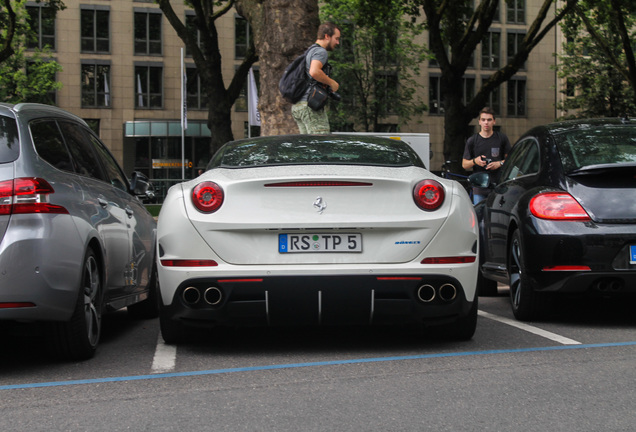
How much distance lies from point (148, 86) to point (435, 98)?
56.1ft

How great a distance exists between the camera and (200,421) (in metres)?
3.98

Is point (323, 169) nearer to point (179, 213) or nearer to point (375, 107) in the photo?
point (179, 213)

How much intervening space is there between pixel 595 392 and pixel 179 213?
8.31 feet

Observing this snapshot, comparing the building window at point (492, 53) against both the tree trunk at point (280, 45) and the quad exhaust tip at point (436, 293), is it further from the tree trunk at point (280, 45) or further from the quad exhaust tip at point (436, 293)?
the quad exhaust tip at point (436, 293)

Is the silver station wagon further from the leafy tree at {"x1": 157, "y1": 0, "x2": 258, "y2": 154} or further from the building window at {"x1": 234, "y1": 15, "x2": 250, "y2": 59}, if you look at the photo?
the building window at {"x1": 234, "y1": 15, "x2": 250, "y2": 59}

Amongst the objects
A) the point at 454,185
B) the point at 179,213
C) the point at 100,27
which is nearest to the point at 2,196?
the point at 179,213

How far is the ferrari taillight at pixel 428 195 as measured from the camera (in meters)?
5.62

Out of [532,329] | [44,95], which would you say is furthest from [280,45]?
[44,95]

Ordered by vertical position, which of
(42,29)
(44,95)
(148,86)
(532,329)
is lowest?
(532,329)

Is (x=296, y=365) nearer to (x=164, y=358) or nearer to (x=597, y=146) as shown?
(x=164, y=358)

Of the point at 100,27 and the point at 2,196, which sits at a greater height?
the point at 100,27

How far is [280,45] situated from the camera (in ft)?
43.6

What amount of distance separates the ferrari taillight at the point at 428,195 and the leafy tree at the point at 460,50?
21.1 metres

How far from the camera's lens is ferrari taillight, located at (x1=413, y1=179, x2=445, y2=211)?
18.4 ft
